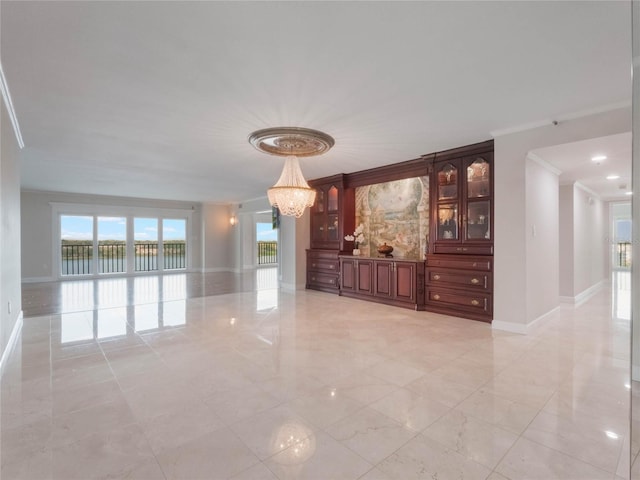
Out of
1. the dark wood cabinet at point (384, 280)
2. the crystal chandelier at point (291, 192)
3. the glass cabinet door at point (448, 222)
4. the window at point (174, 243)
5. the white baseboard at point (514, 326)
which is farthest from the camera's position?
the window at point (174, 243)

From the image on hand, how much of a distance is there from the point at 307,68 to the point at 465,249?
3.41 m

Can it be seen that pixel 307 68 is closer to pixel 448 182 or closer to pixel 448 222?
pixel 448 182

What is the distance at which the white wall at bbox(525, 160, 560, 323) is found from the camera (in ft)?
13.1

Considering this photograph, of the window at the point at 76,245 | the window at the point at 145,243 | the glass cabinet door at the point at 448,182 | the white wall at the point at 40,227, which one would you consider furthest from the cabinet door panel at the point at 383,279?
the window at the point at 76,245

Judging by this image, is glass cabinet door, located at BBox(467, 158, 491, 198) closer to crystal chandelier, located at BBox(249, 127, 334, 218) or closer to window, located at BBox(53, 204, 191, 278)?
crystal chandelier, located at BBox(249, 127, 334, 218)

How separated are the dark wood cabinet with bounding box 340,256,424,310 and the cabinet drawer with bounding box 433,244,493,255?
0.38m

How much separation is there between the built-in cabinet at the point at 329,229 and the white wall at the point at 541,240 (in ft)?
11.0

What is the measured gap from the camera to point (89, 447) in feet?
5.80

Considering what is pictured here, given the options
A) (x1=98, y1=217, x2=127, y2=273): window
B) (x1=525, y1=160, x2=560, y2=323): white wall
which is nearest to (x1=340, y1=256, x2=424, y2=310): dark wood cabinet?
(x1=525, y1=160, x2=560, y2=323): white wall

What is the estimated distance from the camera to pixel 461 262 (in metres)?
4.62

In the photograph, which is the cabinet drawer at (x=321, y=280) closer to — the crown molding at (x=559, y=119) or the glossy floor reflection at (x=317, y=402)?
the glossy floor reflection at (x=317, y=402)

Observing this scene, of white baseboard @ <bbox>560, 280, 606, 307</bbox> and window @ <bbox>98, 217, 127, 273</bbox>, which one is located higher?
window @ <bbox>98, 217, 127, 273</bbox>

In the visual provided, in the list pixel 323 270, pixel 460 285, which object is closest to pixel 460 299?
pixel 460 285

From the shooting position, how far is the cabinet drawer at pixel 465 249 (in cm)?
439
